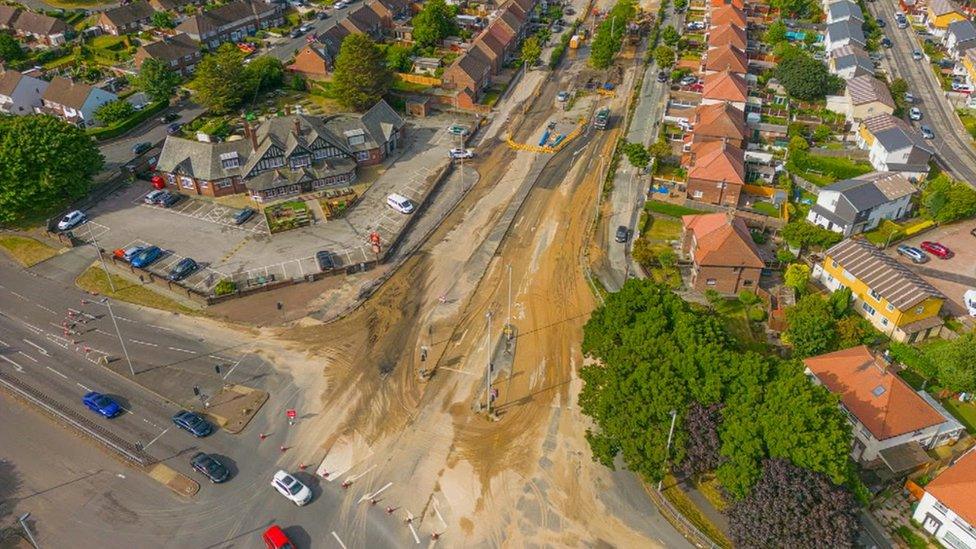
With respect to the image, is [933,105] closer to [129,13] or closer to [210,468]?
[210,468]

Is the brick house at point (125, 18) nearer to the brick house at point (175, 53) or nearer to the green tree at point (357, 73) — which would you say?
the brick house at point (175, 53)

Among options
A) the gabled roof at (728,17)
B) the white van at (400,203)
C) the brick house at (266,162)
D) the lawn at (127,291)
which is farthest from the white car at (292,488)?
the gabled roof at (728,17)

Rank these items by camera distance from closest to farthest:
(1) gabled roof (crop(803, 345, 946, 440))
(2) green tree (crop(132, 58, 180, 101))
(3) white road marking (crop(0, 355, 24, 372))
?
(1) gabled roof (crop(803, 345, 946, 440)) < (3) white road marking (crop(0, 355, 24, 372)) < (2) green tree (crop(132, 58, 180, 101))

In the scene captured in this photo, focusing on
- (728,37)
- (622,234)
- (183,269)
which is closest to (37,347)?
(183,269)

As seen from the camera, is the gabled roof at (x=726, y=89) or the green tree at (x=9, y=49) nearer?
the gabled roof at (x=726, y=89)

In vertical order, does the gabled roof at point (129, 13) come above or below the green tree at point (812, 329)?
above

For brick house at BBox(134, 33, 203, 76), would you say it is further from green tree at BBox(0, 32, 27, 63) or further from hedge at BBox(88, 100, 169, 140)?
green tree at BBox(0, 32, 27, 63)

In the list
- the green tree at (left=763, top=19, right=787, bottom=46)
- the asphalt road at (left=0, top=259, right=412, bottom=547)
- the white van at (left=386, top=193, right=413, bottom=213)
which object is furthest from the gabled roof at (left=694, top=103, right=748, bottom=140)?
the asphalt road at (left=0, top=259, right=412, bottom=547)

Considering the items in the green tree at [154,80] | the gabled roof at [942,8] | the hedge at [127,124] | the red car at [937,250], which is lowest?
the red car at [937,250]
